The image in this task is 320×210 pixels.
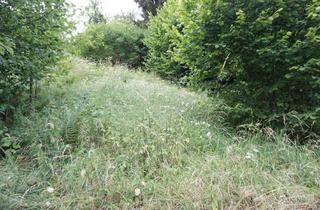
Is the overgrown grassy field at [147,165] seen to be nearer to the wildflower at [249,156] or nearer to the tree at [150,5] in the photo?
the wildflower at [249,156]

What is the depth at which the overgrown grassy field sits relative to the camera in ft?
8.44

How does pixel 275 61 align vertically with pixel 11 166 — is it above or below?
above

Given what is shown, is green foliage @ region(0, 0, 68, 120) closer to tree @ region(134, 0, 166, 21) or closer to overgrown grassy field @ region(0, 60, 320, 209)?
overgrown grassy field @ region(0, 60, 320, 209)

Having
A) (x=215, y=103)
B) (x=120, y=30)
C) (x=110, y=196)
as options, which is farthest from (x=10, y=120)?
(x=120, y=30)

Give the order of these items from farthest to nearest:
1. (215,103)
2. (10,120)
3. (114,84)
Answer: (114,84) → (215,103) → (10,120)

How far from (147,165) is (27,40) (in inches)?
90.3

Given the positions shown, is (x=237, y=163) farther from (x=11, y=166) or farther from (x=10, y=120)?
(x=10, y=120)

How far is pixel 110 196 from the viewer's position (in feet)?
8.72

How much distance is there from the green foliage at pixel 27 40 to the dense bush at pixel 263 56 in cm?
187

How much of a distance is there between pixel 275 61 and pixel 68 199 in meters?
2.87

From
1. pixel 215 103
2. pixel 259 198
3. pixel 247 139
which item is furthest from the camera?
pixel 215 103

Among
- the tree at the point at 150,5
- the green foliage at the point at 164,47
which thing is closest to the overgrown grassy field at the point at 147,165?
the green foliage at the point at 164,47

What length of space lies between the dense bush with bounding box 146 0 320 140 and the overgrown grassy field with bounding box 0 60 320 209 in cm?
44

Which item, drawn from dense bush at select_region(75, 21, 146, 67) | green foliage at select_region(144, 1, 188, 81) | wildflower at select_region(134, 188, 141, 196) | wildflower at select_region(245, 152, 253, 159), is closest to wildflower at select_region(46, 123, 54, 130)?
wildflower at select_region(134, 188, 141, 196)
